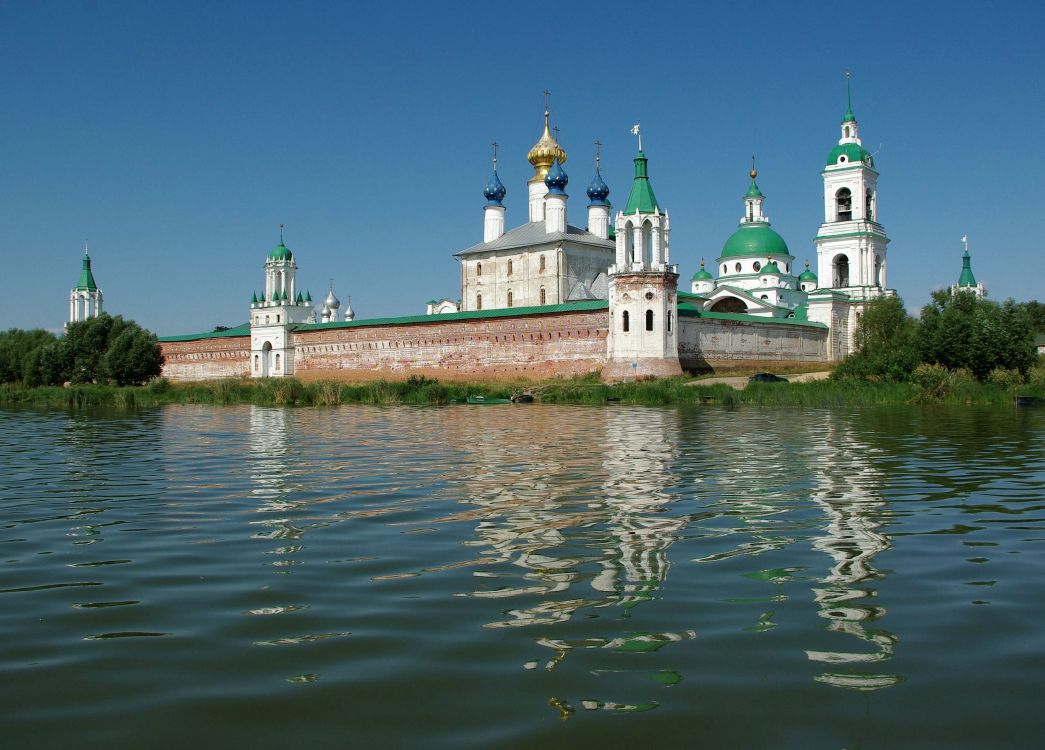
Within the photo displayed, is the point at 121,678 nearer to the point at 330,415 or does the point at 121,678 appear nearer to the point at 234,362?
the point at 330,415

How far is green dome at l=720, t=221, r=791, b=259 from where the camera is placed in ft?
171

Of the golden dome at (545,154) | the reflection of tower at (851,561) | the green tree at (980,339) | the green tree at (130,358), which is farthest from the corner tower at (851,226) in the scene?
the reflection of tower at (851,561)

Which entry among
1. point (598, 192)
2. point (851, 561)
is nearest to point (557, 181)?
point (598, 192)

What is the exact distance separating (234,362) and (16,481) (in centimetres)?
4516

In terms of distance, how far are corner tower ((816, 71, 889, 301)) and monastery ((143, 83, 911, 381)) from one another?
0.07 m

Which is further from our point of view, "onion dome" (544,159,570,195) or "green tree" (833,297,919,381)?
"onion dome" (544,159,570,195)

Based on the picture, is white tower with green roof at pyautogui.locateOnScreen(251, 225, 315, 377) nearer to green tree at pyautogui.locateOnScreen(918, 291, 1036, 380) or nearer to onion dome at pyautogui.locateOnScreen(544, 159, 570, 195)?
onion dome at pyautogui.locateOnScreen(544, 159, 570, 195)

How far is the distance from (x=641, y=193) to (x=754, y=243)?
16.3 m

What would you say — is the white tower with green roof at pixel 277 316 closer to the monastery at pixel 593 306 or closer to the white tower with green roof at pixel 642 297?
the monastery at pixel 593 306

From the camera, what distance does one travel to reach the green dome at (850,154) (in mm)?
49688

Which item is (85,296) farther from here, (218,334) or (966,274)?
(966,274)

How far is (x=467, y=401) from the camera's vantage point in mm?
30641

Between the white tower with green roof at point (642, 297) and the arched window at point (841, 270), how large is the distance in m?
16.5

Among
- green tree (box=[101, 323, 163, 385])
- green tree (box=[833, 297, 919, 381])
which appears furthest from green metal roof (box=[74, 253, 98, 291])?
green tree (box=[833, 297, 919, 381])
